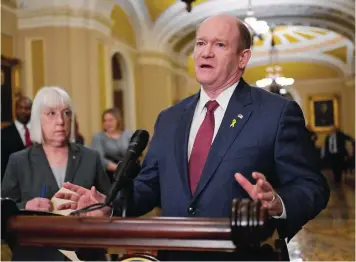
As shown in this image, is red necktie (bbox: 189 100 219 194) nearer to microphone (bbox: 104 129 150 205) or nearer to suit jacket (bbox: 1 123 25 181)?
microphone (bbox: 104 129 150 205)

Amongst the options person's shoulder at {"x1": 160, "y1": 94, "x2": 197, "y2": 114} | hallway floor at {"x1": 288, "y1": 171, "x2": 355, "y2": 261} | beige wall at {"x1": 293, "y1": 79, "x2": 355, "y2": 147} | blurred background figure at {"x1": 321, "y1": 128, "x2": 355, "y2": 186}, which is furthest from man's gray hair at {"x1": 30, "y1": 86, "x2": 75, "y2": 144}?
beige wall at {"x1": 293, "y1": 79, "x2": 355, "y2": 147}

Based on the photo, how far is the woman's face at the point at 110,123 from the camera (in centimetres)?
438

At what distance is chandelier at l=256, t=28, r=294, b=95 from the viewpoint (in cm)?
1612

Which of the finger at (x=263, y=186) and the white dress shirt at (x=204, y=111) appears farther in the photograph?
the white dress shirt at (x=204, y=111)

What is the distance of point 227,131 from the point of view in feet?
4.97

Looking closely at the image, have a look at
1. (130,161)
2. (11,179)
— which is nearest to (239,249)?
(130,161)

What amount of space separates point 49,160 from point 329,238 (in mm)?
3900

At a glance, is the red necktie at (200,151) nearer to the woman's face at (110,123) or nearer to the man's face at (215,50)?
the man's face at (215,50)

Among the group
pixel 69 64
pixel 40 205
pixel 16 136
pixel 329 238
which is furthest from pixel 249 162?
pixel 69 64

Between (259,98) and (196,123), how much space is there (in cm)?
20

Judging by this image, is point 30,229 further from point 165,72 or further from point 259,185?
point 165,72

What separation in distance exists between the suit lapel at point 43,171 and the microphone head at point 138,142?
1.06 m

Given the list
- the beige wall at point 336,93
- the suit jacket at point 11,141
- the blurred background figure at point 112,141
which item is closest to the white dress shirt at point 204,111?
the blurred background figure at point 112,141

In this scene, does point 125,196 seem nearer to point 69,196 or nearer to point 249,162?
point 69,196
